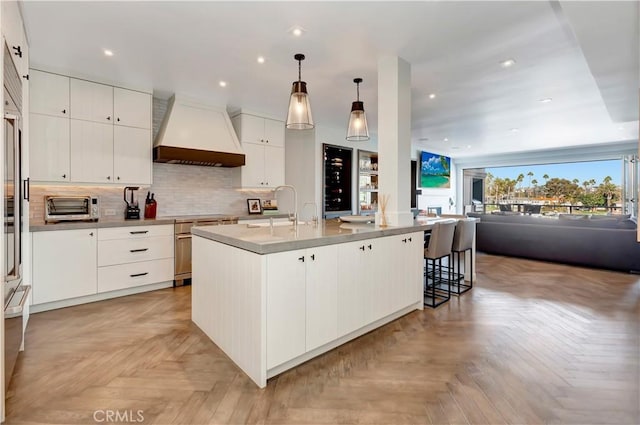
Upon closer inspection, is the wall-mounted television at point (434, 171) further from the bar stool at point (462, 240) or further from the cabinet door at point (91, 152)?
the cabinet door at point (91, 152)

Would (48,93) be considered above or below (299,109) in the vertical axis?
above

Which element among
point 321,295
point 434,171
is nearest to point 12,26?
point 321,295

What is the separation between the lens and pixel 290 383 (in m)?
2.00

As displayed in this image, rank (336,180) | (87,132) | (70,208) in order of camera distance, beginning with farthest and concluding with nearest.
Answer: (336,180), (87,132), (70,208)

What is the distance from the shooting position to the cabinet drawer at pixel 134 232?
358 cm

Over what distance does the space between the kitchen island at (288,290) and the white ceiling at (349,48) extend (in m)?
1.67

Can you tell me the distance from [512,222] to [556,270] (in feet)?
4.15

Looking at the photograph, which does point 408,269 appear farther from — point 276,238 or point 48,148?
point 48,148

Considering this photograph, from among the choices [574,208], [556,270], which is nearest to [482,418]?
[556,270]

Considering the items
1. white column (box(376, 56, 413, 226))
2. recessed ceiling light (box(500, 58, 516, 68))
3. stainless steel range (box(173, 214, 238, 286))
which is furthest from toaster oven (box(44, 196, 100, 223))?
recessed ceiling light (box(500, 58, 516, 68))

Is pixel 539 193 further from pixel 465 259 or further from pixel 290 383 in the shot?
pixel 290 383

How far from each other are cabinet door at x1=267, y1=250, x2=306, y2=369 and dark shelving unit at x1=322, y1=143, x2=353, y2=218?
13.5 ft

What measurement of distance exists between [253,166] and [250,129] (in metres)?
0.58

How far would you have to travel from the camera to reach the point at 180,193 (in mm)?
4715
